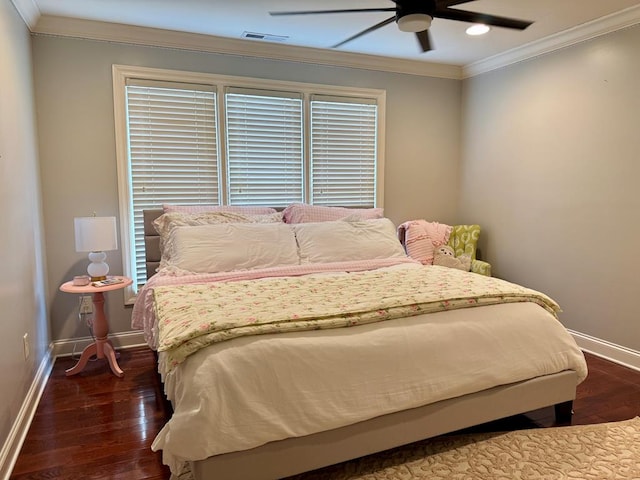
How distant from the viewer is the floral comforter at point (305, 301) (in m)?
1.82

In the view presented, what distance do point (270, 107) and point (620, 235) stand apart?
2999mm

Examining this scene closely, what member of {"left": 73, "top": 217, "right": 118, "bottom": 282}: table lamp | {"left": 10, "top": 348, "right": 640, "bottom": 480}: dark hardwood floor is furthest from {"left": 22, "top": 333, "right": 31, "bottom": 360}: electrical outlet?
{"left": 73, "top": 217, "right": 118, "bottom": 282}: table lamp

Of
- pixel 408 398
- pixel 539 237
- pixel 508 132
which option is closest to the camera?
pixel 408 398

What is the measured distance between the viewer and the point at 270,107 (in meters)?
4.00

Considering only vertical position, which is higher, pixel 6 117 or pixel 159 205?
pixel 6 117

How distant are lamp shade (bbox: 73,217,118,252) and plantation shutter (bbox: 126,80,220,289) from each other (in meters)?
0.59

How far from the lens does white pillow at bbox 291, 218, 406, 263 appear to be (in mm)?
3330

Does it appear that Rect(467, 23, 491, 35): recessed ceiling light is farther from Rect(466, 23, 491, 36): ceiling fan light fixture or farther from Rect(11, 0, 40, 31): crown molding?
Rect(11, 0, 40, 31): crown molding

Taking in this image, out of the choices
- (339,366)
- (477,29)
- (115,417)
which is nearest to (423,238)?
(477,29)

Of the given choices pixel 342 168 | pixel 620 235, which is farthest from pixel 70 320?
pixel 620 235

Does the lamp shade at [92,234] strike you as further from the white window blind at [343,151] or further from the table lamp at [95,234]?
the white window blind at [343,151]

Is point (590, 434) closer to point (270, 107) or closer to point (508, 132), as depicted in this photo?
point (508, 132)

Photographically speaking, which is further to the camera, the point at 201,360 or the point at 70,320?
the point at 70,320

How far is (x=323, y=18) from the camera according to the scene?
10.5 feet
